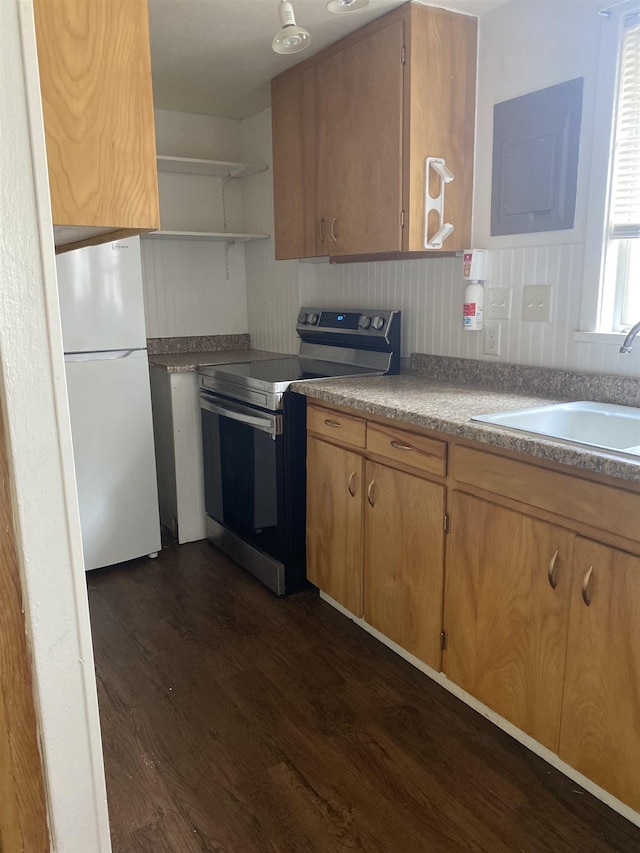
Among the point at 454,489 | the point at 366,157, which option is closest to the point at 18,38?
the point at 454,489

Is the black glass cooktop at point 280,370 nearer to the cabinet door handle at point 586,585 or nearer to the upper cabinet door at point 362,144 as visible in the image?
the upper cabinet door at point 362,144

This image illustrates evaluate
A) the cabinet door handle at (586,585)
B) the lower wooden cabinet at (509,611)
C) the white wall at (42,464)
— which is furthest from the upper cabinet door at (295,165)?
the white wall at (42,464)

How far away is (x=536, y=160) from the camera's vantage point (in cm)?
215

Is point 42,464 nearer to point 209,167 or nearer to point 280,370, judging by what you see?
point 280,370

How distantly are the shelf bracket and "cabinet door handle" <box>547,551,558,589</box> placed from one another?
1251 millimetres

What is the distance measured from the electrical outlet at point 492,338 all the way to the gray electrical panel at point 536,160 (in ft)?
1.09

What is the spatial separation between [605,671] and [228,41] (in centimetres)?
251

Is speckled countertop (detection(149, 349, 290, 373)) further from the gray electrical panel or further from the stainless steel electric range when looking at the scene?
the gray electrical panel

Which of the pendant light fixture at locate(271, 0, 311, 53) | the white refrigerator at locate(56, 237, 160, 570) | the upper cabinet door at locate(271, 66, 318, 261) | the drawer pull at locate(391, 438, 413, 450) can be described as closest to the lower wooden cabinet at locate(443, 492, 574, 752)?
the drawer pull at locate(391, 438, 413, 450)

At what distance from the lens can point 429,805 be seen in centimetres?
161

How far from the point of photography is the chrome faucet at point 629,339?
5.78 feet

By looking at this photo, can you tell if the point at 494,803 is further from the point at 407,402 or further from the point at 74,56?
the point at 74,56

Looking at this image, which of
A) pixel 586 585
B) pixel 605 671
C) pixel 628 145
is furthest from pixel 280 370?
pixel 605 671

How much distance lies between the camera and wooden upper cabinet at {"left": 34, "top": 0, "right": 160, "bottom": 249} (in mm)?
949
